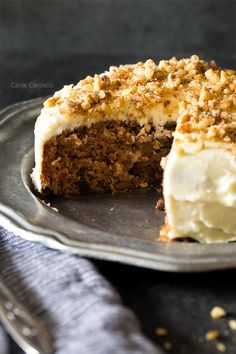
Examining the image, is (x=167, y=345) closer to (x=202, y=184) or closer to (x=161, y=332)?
(x=161, y=332)

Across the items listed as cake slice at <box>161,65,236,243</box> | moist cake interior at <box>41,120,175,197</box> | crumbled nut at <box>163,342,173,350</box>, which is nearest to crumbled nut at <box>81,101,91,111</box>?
moist cake interior at <box>41,120,175,197</box>

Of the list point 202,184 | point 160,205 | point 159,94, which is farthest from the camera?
point 159,94

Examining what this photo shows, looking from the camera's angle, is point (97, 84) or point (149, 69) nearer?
point (97, 84)

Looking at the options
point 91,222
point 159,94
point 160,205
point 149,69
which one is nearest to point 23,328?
point 91,222

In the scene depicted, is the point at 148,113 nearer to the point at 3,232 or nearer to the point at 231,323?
the point at 3,232

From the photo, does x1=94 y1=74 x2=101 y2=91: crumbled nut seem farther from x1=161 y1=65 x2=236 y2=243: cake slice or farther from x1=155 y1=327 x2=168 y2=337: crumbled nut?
x1=155 y1=327 x2=168 y2=337: crumbled nut

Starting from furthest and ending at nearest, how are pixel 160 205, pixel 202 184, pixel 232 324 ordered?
pixel 160 205 < pixel 202 184 < pixel 232 324
